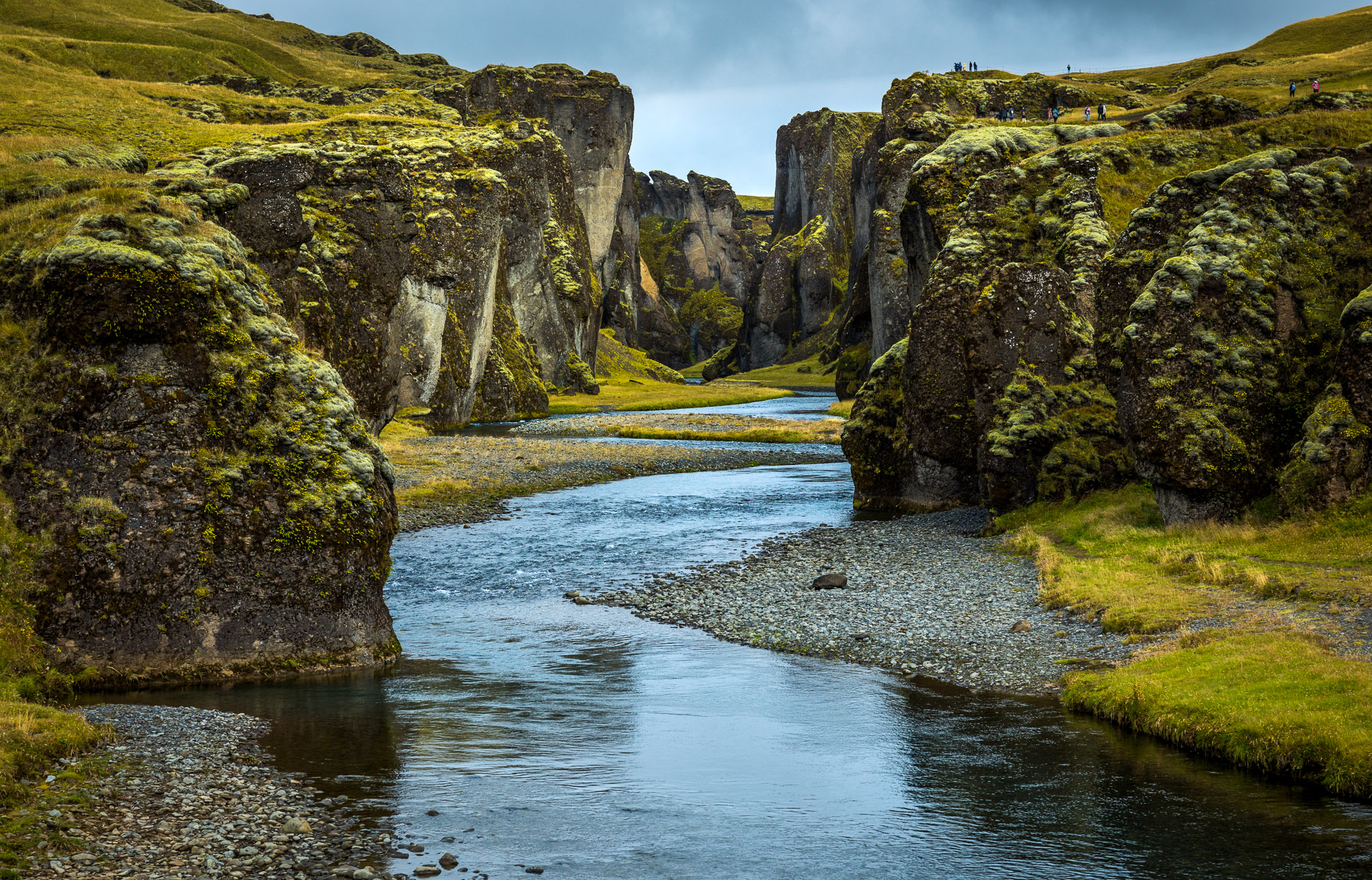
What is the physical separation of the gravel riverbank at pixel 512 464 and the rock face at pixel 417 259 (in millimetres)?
8959

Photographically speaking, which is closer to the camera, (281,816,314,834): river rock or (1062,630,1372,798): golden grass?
(281,816,314,834): river rock

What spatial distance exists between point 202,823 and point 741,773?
8731 millimetres

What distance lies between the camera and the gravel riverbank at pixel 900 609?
23.2 metres

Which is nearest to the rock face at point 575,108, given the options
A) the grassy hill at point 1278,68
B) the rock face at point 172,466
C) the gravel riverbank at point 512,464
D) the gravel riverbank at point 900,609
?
the grassy hill at point 1278,68

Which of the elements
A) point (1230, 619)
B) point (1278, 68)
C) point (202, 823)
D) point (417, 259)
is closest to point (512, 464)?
point (417, 259)

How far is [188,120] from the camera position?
79.0 metres

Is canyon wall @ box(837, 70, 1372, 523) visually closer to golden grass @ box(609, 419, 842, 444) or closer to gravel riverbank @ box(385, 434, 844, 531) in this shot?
gravel riverbank @ box(385, 434, 844, 531)

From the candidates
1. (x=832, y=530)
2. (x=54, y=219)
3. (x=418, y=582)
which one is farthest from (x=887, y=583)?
(x=54, y=219)

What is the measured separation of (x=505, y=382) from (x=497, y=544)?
76433 mm

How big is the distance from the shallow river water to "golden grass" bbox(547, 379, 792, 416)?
337ft

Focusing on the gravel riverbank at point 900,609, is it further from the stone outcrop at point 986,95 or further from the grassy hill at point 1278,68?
the stone outcrop at point 986,95

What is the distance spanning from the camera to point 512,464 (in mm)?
65562

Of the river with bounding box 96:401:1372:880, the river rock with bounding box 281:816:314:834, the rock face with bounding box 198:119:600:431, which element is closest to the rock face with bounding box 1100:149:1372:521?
the river with bounding box 96:401:1372:880

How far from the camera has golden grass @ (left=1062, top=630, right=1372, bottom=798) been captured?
15.8 metres
